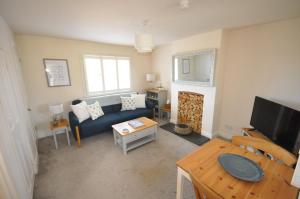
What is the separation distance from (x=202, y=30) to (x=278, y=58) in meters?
1.42

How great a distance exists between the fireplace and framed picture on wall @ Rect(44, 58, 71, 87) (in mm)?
3045

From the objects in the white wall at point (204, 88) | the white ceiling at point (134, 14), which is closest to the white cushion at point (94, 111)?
the white ceiling at point (134, 14)

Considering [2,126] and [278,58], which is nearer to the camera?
[2,126]

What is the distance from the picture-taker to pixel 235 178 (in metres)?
1.03

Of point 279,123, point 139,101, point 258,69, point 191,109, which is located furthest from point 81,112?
point 258,69

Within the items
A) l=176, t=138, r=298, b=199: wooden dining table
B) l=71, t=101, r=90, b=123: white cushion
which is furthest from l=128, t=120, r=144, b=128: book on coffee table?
l=176, t=138, r=298, b=199: wooden dining table

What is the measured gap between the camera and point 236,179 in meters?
1.02

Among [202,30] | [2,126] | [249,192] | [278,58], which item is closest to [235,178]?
[249,192]

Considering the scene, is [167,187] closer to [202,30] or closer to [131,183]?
[131,183]

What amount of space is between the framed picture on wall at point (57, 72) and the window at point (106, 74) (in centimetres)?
49

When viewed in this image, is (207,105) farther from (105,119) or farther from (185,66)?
(105,119)

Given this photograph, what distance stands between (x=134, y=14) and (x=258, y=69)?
8.09ft

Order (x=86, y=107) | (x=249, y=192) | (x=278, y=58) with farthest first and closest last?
(x=86, y=107) < (x=278, y=58) < (x=249, y=192)

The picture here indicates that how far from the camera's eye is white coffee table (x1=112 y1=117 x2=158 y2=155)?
254 cm
